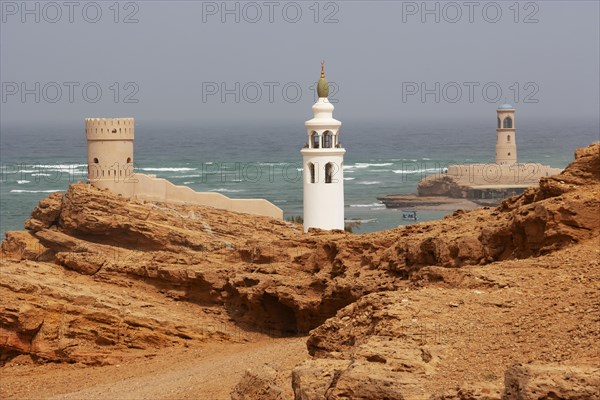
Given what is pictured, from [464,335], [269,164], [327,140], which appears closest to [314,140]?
[327,140]

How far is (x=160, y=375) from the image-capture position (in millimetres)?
17312

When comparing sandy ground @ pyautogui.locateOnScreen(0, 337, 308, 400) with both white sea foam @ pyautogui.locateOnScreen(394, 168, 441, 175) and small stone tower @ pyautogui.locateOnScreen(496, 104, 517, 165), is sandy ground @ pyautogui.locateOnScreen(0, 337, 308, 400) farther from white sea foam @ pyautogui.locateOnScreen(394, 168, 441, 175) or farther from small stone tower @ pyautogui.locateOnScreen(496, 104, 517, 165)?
white sea foam @ pyautogui.locateOnScreen(394, 168, 441, 175)

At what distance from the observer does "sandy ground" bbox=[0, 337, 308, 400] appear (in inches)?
621

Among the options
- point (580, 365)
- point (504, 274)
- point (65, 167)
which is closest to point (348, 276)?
point (504, 274)

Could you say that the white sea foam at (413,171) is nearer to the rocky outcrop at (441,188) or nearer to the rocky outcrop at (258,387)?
the rocky outcrop at (441,188)

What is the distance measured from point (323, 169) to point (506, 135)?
46585 mm

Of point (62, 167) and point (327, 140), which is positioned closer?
point (327, 140)

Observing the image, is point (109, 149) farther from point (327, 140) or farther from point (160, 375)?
point (160, 375)

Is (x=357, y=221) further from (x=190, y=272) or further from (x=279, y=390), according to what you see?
(x=279, y=390)

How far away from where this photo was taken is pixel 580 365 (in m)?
8.64

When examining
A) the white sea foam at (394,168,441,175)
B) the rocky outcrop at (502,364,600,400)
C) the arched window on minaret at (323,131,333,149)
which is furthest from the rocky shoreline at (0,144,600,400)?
the white sea foam at (394,168,441,175)

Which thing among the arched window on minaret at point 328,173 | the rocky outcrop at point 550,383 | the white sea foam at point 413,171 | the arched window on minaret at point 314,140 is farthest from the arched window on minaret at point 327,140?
the white sea foam at point 413,171

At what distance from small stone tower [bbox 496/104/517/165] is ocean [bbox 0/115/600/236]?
8.52 m

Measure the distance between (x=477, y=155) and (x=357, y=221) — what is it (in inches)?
2509
